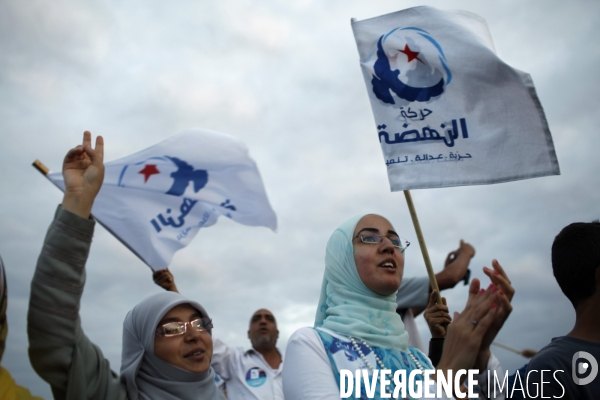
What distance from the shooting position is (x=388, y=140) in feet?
15.3

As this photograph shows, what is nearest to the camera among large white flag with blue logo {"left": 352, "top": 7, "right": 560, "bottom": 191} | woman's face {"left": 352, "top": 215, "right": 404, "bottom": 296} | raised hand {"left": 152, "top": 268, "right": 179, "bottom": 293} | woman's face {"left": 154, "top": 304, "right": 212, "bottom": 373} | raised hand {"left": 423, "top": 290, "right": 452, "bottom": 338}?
woman's face {"left": 352, "top": 215, "right": 404, "bottom": 296}

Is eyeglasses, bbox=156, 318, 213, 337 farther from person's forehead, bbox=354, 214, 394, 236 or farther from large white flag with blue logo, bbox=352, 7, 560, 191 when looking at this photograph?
large white flag with blue logo, bbox=352, 7, 560, 191

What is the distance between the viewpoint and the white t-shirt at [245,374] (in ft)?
18.8

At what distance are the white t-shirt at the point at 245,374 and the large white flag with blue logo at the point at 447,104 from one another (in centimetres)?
271

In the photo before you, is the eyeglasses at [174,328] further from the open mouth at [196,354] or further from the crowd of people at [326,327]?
the open mouth at [196,354]

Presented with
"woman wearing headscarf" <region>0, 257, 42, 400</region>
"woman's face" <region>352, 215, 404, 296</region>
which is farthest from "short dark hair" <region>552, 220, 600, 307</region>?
"woman wearing headscarf" <region>0, 257, 42, 400</region>

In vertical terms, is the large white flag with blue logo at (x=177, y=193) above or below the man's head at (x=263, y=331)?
above

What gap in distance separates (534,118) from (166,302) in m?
3.24

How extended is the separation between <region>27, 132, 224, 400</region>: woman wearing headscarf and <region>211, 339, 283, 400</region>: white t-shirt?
81.1 inches

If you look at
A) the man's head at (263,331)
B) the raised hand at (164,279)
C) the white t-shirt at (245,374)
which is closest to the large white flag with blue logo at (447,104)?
the raised hand at (164,279)

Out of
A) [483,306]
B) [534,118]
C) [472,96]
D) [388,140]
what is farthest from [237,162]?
[483,306]

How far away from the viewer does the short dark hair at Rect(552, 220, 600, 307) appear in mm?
3199

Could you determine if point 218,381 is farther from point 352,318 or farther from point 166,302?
point 352,318

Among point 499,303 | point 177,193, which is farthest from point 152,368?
point 177,193
